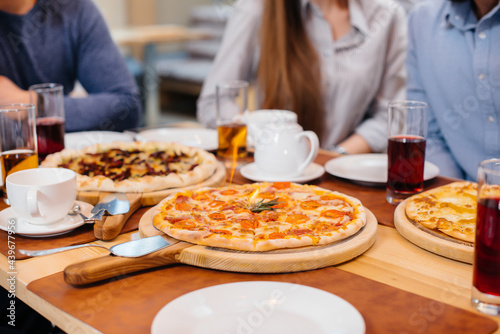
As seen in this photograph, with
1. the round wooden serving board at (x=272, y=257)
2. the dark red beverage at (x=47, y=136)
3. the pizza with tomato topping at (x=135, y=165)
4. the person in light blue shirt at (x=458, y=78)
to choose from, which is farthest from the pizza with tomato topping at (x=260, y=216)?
the person in light blue shirt at (x=458, y=78)

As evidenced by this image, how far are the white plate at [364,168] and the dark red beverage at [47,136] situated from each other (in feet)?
2.68

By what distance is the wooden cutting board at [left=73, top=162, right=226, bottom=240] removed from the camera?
113cm

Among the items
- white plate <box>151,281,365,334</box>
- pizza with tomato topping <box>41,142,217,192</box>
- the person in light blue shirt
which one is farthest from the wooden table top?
the person in light blue shirt

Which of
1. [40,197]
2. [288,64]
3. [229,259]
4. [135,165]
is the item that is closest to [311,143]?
[135,165]

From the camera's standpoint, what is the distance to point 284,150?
1502 mm

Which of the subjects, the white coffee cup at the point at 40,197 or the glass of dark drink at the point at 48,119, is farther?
the glass of dark drink at the point at 48,119

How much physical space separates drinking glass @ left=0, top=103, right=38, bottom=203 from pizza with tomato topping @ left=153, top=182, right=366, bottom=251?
16.6 inches

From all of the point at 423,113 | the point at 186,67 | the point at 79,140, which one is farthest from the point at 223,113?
the point at 186,67

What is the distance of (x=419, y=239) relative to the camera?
108 cm

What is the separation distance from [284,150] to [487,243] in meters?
0.74

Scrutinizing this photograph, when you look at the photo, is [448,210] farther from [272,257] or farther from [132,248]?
[132,248]

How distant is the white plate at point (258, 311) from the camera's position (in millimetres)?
785

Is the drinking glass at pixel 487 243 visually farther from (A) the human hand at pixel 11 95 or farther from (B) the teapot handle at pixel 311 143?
(A) the human hand at pixel 11 95

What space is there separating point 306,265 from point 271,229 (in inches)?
5.0
